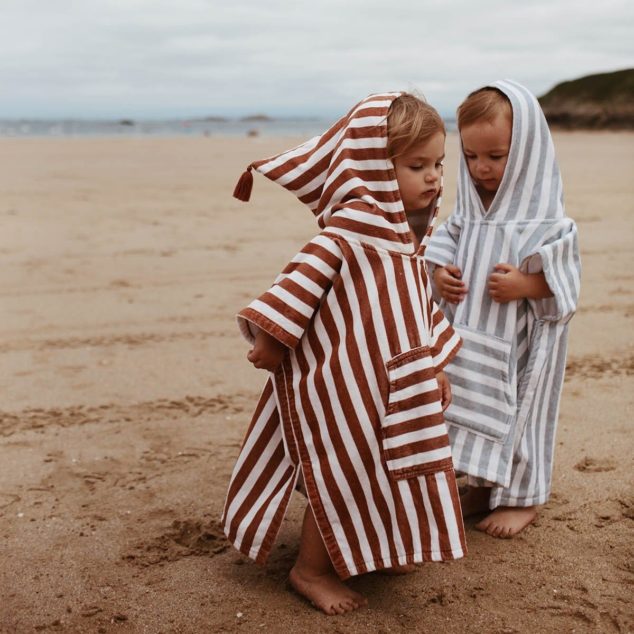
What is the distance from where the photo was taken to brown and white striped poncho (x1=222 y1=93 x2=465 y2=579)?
2.21 meters

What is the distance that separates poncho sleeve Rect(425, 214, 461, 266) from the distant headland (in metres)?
26.7

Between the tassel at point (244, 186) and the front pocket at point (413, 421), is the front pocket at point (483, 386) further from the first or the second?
the tassel at point (244, 186)

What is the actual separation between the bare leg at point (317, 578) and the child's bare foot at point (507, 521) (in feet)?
1.96

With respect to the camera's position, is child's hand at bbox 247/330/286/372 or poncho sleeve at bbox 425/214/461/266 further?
poncho sleeve at bbox 425/214/461/266

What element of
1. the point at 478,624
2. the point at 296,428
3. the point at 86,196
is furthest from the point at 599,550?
the point at 86,196

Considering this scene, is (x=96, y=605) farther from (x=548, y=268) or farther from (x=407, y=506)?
(x=548, y=268)

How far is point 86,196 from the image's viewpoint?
9.88 m

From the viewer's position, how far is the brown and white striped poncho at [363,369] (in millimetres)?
2209

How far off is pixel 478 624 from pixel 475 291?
1.02 metres

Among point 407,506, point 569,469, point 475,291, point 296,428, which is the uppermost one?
point 475,291

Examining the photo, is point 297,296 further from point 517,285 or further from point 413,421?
point 517,285

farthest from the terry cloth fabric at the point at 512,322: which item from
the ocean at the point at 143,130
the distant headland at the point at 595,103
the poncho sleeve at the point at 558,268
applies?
the distant headland at the point at 595,103

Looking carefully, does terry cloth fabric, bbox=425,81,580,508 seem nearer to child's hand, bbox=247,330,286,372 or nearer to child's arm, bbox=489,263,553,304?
child's arm, bbox=489,263,553,304

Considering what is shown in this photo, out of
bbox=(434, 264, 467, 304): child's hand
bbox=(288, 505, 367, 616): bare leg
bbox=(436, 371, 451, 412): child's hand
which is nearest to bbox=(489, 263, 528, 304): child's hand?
bbox=(434, 264, 467, 304): child's hand
